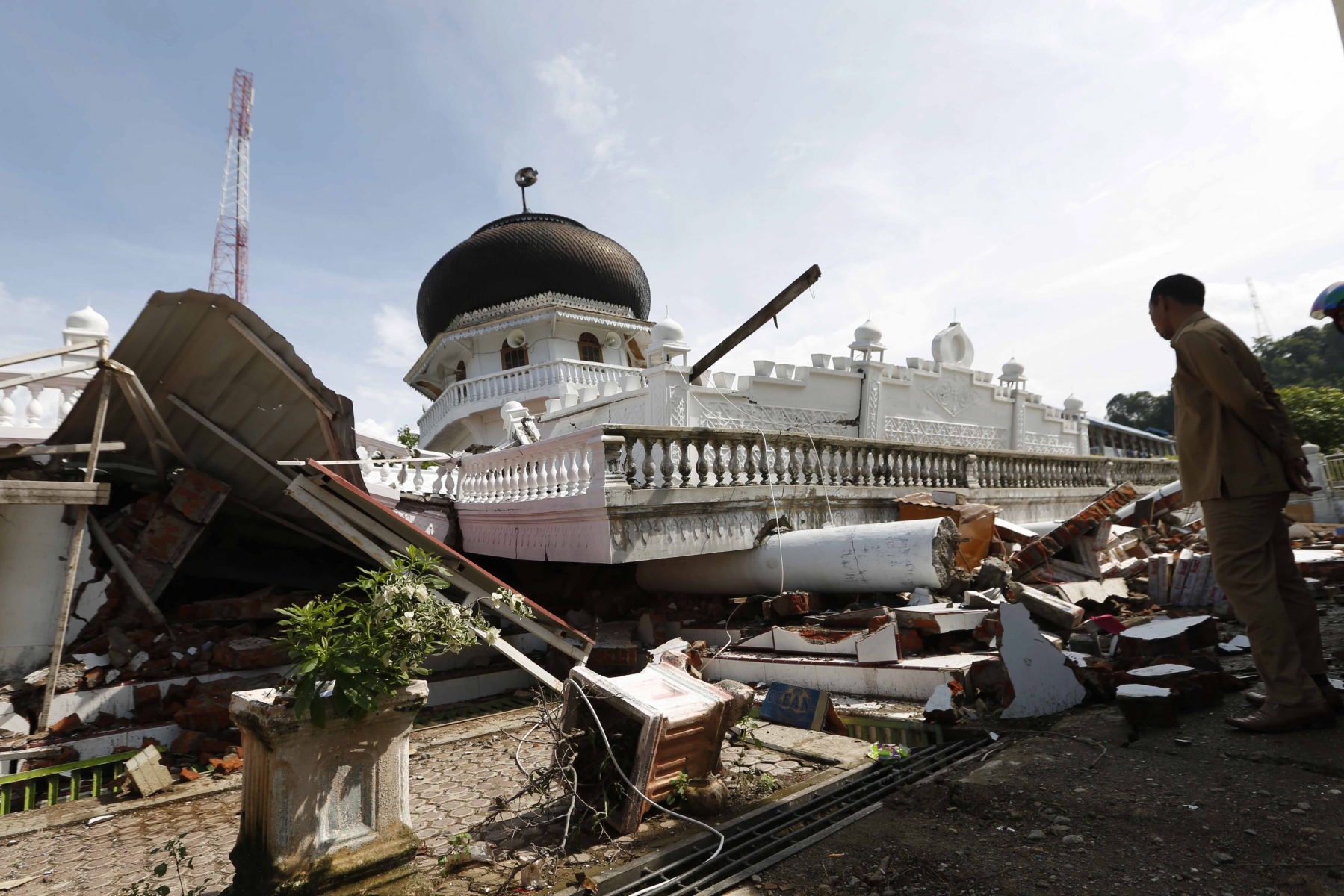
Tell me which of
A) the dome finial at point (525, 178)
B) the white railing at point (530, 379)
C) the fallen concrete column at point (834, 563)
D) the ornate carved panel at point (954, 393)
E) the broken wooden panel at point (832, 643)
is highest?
the dome finial at point (525, 178)

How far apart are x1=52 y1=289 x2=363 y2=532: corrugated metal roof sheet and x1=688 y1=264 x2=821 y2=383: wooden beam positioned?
17.2ft

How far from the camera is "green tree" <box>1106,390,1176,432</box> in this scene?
43.0 metres

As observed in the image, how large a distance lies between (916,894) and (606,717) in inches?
52.4

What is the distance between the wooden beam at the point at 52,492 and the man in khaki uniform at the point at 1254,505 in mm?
6260

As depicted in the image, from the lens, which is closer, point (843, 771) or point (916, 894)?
point (916, 894)

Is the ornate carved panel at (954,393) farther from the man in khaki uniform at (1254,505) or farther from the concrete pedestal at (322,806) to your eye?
the concrete pedestal at (322,806)

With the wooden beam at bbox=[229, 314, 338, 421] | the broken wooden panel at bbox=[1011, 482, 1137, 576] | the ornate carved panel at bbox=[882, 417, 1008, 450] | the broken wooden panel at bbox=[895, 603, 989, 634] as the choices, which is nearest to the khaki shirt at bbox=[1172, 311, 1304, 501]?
the broken wooden panel at bbox=[895, 603, 989, 634]

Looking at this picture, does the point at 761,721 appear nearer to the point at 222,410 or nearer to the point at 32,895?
the point at 32,895

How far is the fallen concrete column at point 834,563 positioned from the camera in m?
5.32

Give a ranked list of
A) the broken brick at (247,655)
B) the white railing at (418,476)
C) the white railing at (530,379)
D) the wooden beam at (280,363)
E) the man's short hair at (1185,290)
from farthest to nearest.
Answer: the white railing at (530,379)
the white railing at (418,476)
the broken brick at (247,655)
the wooden beam at (280,363)
the man's short hair at (1185,290)

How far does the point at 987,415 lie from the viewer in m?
14.1

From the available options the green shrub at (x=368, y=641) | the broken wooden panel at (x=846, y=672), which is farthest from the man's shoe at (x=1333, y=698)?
the green shrub at (x=368, y=641)

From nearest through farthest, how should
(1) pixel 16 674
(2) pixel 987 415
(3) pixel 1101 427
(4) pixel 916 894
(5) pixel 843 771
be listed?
(4) pixel 916 894 → (5) pixel 843 771 → (1) pixel 16 674 → (2) pixel 987 415 → (3) pixel 1101 427

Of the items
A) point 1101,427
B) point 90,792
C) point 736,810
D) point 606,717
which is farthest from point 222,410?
point 1101,427
